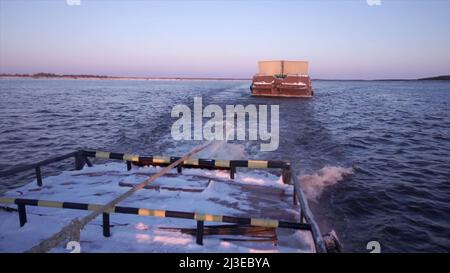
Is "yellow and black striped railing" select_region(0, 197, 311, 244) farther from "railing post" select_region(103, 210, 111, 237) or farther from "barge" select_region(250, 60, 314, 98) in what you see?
"barge" select_region(250, 60, 314, 98)

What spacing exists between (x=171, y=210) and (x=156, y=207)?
676mm

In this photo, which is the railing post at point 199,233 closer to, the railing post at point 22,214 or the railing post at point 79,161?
the railing post at point 22,214

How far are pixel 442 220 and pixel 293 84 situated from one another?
141ft

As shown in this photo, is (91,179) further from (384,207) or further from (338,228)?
(384,207)

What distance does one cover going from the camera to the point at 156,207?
19.1 ft

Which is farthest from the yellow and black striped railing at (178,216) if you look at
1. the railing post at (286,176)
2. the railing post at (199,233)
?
the railing post at (286,176)

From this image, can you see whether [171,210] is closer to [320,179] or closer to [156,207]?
[156,207]

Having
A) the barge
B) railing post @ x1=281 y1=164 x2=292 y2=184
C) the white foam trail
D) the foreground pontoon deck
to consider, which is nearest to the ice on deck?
the foreground pontoon deck

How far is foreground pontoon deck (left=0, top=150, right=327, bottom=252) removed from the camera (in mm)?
4301

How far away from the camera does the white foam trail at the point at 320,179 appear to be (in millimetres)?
9243

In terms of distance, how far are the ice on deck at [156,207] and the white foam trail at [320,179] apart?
206 centimetres

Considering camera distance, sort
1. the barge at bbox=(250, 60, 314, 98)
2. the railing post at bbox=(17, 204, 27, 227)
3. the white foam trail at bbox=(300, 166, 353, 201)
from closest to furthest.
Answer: the railing post at bbox=(17, 204, 27, 227) < the white foam trail at bbox=(300, 166, 353, 201) < the barge at bbox=(250, 60, 314, 98)

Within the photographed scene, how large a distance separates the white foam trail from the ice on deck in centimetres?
206

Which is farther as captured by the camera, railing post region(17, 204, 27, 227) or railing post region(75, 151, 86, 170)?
railing post region(75, 151, 86, 170)
